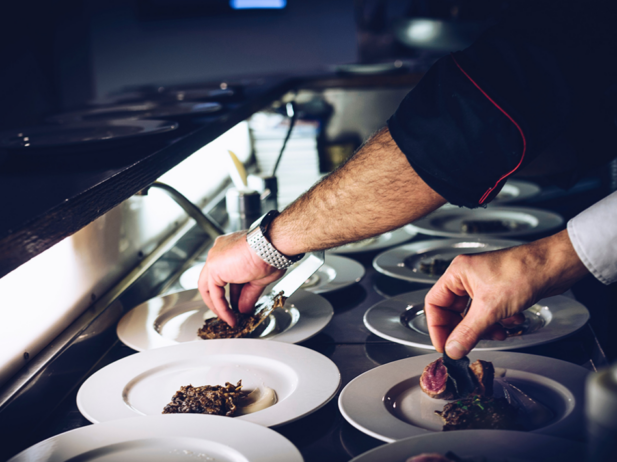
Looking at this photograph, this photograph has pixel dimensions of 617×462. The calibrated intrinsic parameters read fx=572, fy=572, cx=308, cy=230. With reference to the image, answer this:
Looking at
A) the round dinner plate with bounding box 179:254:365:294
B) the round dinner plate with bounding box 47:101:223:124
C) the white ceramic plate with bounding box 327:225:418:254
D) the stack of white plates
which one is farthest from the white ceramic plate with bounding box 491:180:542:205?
the round dinner plate with bounding box 47:101:223:124

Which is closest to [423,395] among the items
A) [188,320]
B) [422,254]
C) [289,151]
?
[188,320]

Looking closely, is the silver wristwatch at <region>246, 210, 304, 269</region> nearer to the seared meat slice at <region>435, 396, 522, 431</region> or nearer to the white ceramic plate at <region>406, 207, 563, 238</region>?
the seared meat slice at <region>435, 396, 522, 431</region>

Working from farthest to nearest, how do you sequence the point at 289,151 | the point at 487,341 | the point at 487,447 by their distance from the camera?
the point at 289,151, the point at 487,341, the point at 487,447

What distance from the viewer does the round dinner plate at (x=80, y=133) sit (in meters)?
1.05

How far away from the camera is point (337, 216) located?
112 cm

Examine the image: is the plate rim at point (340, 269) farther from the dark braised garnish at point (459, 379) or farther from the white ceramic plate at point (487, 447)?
the white ceramic plate at point (487, 447)

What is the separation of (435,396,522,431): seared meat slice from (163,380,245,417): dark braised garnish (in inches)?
12.1

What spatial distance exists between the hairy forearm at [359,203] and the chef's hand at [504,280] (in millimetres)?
207

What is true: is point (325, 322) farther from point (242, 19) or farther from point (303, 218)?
point (242, 19)

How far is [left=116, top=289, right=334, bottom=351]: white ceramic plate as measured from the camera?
109cm

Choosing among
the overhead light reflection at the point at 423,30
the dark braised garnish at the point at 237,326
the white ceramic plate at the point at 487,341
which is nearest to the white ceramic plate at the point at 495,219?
the white ceramic plate at the point at 487,341

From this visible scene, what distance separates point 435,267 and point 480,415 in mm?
689

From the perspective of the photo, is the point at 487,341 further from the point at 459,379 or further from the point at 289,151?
the point at 289,151

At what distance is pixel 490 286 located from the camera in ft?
2.76
